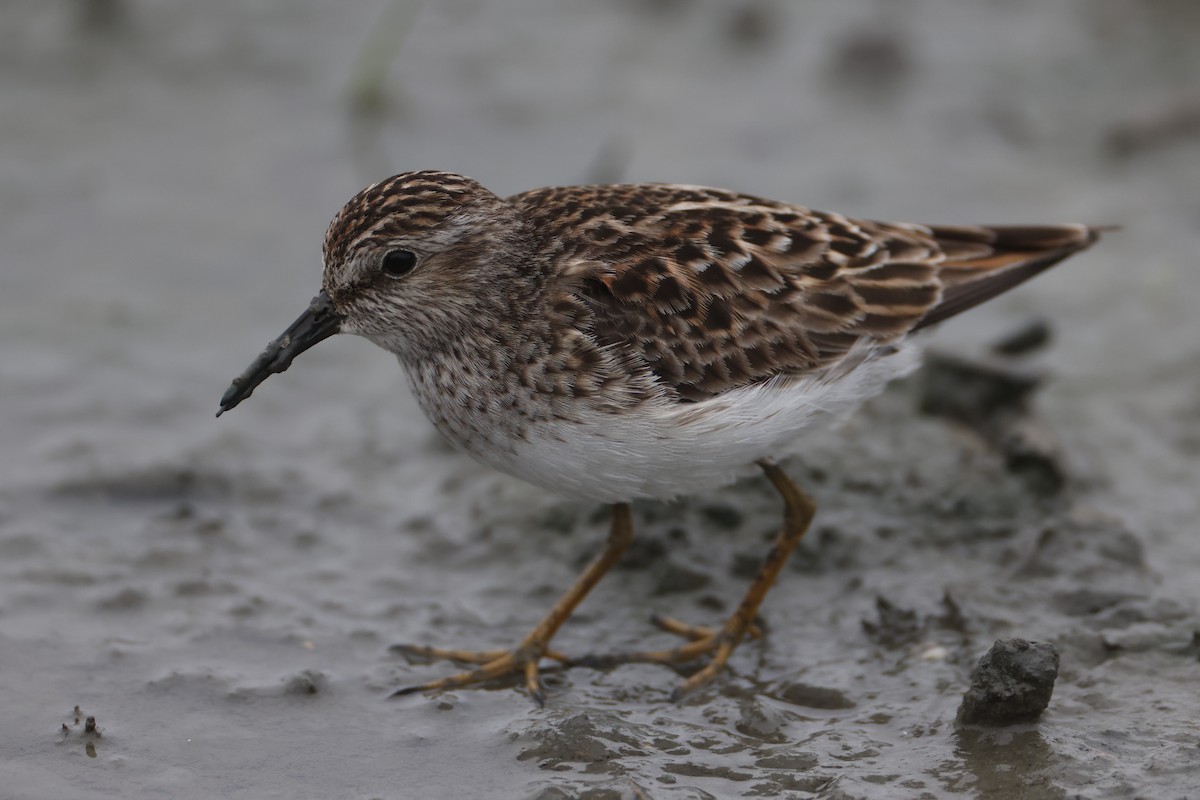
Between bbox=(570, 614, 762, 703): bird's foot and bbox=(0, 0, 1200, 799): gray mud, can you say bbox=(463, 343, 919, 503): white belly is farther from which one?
bbox=(0, 0, 1200, 799): gray mud

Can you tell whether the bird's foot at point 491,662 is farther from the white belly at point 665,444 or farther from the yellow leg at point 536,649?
the white belly at point 665,444

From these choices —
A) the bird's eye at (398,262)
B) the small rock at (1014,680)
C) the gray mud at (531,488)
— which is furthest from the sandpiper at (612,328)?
the small rock at (1014,680)

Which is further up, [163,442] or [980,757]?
[163,442]

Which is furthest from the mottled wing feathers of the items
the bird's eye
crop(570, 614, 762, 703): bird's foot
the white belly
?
crop(570, 614, 762, 703): bird's foot

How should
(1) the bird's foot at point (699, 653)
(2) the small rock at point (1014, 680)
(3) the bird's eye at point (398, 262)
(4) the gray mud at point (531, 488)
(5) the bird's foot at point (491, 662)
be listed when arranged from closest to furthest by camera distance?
(2) the small rock at point (1014, 680)
(4) the gray mud at point (531, 488)
(3) the bird's eye at point (398, 262)
(5) the bird's foot at point (491, 662)
(1) the bird's foot at point (699, 653)

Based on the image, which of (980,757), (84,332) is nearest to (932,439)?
(980,757)

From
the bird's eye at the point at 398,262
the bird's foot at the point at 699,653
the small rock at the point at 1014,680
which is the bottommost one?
the small rock at the point at 1014,680

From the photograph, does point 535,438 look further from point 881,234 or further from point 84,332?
point 84,332
